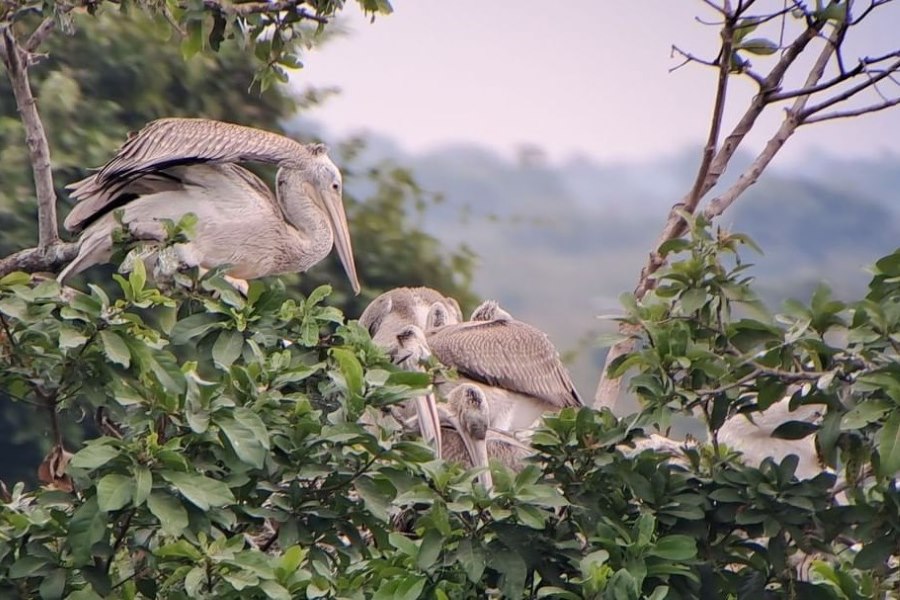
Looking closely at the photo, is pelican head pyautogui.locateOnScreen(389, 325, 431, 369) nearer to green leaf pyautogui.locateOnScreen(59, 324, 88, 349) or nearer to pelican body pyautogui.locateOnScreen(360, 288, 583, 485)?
pelican body pyautogui.locateOnScreen(360, 288, 583, 485)

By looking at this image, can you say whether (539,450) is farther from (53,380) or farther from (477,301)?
(477,301)

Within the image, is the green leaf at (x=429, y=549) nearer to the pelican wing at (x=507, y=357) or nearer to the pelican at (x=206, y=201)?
the pelican at (x=206, y=201)

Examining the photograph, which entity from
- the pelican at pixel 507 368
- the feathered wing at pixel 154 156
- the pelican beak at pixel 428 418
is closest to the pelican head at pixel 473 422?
the pelican beak at pixel 428 418

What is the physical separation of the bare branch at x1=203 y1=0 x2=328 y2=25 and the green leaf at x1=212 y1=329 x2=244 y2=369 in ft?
4.15

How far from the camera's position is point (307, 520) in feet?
13.3

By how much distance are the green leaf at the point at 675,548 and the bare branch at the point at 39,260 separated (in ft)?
7.48

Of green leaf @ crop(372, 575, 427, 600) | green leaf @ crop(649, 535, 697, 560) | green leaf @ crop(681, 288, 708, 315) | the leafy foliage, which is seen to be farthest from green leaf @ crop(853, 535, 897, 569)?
green leaf @ crop(372, 575, 427, 600)

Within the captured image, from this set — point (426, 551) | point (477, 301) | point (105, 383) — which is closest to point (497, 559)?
point (426, 551)

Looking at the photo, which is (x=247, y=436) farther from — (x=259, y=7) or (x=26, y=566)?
(x=259, y=7)

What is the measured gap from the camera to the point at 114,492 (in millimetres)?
3713

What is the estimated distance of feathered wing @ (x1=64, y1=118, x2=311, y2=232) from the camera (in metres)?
5.64

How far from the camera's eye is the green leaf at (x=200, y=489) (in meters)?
3.74

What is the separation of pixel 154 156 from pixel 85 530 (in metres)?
2.12

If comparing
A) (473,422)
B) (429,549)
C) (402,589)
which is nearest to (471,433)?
(473,422)
